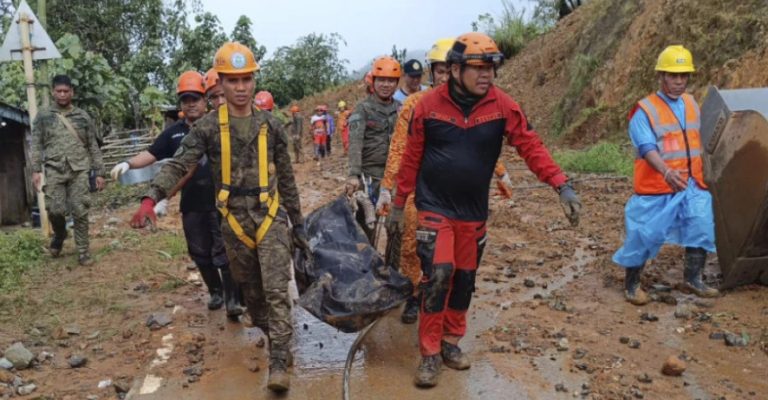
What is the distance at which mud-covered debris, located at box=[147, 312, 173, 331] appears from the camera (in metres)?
5.75

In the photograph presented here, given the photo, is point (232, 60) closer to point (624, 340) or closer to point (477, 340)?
point (477, 340)

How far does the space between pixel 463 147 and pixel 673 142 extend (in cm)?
204

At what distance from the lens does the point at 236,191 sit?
4340 millimetres

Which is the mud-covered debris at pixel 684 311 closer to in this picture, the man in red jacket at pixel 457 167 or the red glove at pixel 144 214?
the man in red jacket at pixel 457 167

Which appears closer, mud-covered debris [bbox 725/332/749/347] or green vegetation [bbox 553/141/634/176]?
mud-covered debris [bbox 725/332/749/347]

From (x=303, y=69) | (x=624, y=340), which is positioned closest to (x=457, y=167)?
(x=624, y=340)

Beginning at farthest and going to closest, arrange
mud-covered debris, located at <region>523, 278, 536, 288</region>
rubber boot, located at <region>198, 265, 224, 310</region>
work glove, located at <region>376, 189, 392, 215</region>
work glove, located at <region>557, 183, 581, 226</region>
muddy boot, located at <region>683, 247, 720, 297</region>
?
mud-covered debris, located at <region>523, 278, 536, 288</region>
rubber boot, located at <region>198, 265, 224, 310</region>
muddy boot, located at <region>683, 247, 720, 297</region>
work glove, located at <region>376, 189, 392, 215</region>
work glove, located at <region>557, 183, 581, 226</region>

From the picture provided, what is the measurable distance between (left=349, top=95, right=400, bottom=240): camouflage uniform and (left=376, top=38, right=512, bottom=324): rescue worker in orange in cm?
55

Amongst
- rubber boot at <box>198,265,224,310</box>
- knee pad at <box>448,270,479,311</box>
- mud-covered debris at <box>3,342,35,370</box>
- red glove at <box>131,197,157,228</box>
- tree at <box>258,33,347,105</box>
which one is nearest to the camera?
red glove at <box>131,197,157,228</box>

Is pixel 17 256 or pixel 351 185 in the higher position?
pixel 351 185

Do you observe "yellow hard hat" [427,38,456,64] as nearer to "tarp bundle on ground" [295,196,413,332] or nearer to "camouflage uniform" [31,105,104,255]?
"tarp bundle on ground" [295,196,413,332]

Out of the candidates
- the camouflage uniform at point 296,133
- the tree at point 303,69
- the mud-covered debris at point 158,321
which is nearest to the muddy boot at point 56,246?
the mud-covered debris at point 158,321

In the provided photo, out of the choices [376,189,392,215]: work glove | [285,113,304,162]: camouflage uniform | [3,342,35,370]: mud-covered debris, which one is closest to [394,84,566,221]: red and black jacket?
[376,189,392,215]: work glove

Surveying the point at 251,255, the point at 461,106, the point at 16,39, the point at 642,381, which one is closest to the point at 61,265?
the point at 16,39
